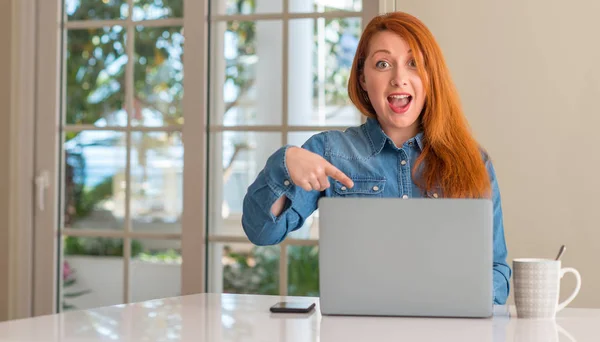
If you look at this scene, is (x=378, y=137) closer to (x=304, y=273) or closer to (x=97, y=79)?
(x=97, y=79)

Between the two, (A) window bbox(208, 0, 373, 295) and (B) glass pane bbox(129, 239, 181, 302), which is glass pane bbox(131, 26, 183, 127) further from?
(B) glass pane bbox(129, 239, 181, 302)

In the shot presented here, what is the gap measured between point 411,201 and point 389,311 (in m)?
0.20

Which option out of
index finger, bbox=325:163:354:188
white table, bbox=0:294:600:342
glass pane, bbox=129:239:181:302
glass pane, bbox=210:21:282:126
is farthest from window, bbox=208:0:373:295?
white table, bbox=0:294:600:342

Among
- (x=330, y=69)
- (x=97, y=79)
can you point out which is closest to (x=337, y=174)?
(x=97, y=79)

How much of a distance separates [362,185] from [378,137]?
0.45ft

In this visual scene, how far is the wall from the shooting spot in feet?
11.7

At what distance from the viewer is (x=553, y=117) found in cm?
285

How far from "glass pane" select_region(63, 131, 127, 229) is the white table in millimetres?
2545

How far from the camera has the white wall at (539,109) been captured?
2818 millimetres

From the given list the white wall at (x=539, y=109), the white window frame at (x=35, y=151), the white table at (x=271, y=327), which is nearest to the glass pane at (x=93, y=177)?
the white window frame at (x=35, y=151)

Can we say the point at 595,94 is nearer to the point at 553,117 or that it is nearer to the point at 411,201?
the point at 553,117

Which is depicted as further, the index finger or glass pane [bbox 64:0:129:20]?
glass pane [bbox 64:0:129:20]

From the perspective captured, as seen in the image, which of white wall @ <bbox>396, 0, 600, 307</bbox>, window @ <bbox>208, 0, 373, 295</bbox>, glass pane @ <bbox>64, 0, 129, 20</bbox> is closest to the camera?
white wall @ <bbox>396, 0, 600, 307</bbox>

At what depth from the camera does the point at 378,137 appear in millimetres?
2166
